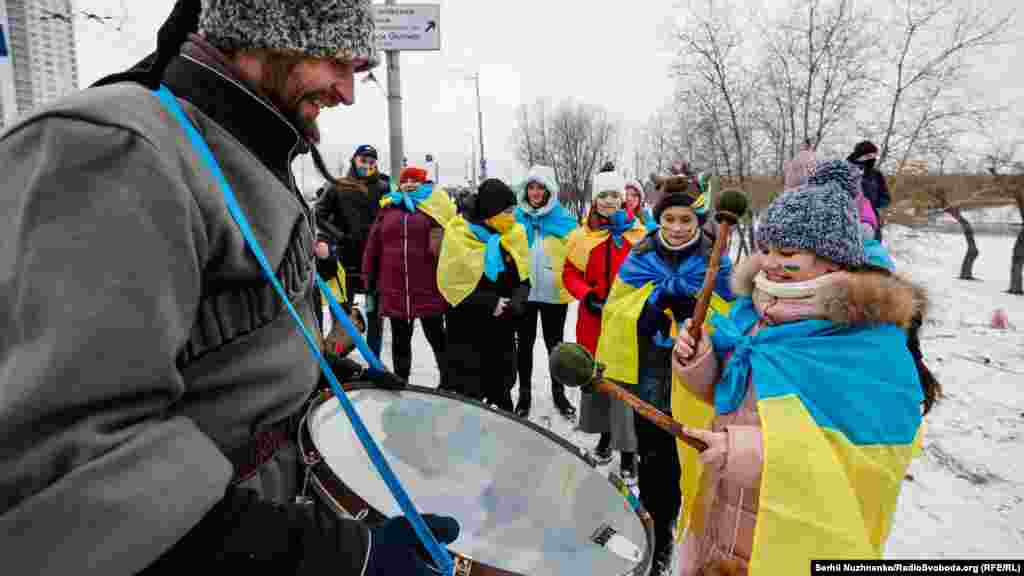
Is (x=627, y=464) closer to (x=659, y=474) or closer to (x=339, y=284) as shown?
(x=659, y=474)

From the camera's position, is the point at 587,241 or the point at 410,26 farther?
the point at 410,26

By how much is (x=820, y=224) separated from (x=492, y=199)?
3.21 m

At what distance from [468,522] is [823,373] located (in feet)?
3.56

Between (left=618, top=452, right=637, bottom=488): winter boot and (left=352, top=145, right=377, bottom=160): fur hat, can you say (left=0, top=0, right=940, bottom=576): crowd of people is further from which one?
(left=352, top=145, right=377, bottom=160): fur hat

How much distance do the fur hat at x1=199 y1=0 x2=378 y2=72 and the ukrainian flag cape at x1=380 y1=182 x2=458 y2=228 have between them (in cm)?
383

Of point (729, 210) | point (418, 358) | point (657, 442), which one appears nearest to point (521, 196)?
point (418, 358)

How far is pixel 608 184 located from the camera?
16.2 feet

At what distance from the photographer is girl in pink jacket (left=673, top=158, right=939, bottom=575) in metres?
1.49

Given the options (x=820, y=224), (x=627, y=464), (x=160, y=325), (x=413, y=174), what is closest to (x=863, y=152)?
(x=627, y=464)

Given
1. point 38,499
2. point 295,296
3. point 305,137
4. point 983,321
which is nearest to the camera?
point 38,499

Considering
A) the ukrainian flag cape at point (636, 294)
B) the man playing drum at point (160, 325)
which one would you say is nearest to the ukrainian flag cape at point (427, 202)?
the ukrainian flag cape at point (636, 294)

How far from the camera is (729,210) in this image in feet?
5.37

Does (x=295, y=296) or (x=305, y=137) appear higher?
(x=305, y=137)

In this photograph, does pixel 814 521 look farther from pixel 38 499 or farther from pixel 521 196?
pixel 521 196
